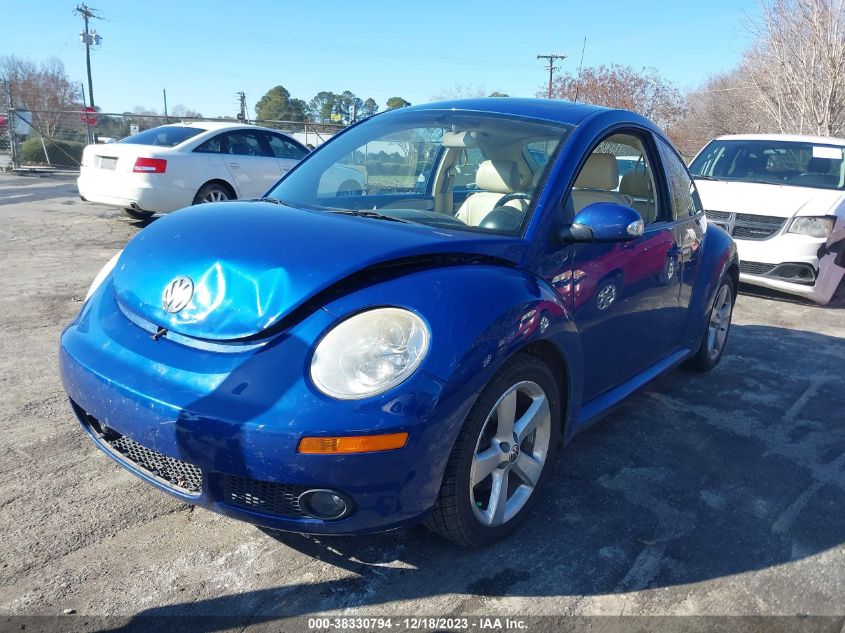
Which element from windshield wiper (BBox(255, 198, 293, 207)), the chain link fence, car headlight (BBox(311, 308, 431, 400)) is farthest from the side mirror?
the chain link fence

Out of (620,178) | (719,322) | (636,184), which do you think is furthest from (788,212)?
(620,178)

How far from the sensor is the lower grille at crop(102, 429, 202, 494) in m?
2.12

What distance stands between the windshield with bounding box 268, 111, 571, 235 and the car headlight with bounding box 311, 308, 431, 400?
754 millimetres

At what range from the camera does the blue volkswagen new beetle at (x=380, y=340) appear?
78.4 inches

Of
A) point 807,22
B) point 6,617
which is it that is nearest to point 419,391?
point 6,617

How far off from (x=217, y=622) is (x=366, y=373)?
906 millimetres

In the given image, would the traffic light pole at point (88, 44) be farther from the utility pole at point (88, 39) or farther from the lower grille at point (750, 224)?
the lower grille at point (750, 224)

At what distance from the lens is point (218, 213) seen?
2.70 meters

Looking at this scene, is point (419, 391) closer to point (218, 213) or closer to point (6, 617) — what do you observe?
point (218, 213)

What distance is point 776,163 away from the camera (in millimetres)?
7723

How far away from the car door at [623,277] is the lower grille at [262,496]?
4.32ft

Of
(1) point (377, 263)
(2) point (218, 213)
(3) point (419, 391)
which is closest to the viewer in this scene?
(3) point (419, 391)

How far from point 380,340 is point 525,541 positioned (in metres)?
1.08

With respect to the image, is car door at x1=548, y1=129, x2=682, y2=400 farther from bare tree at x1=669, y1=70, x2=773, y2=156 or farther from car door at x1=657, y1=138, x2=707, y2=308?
bare tree at x1=669, y1=70, x2=773, y2=156
